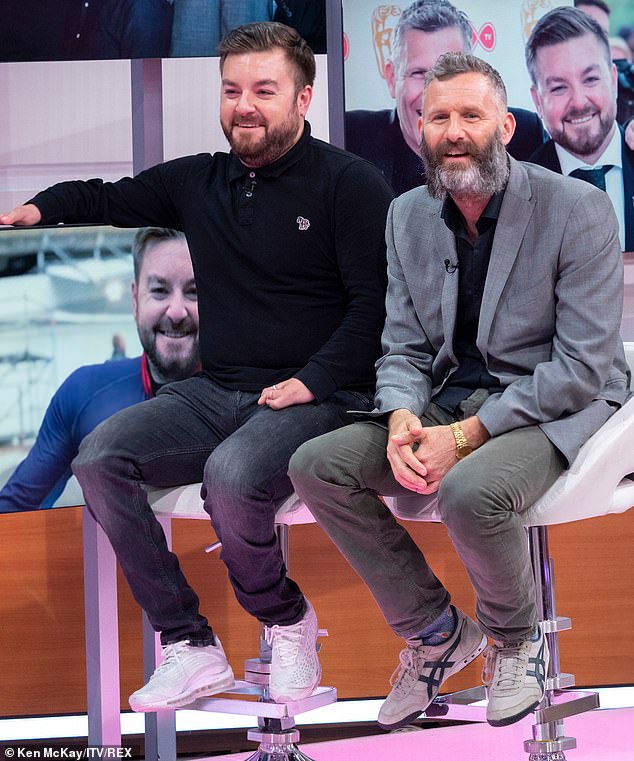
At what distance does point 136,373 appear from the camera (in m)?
2.68

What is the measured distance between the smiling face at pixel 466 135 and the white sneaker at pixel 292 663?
96cm

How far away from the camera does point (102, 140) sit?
342 cm

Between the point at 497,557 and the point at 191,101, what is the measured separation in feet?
6.35

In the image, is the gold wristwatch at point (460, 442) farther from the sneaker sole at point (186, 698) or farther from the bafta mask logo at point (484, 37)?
the bafta mask logo at point (484, 37)

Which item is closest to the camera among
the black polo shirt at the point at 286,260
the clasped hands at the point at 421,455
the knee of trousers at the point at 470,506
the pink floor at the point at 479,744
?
the knee of trousers at the point at 470,506

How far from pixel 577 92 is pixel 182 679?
6.59 feet

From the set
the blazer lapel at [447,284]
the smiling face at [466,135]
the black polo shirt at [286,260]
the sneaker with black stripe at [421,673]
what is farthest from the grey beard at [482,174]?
the sneaker with black stripe at [421,673]

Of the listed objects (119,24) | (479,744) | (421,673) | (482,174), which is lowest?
(479,744)

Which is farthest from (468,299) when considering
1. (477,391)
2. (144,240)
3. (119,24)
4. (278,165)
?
(119,24)

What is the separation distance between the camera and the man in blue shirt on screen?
8.49 ft

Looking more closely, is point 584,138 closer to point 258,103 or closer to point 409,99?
point 409,99

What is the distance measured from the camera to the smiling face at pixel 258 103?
257 centimetres

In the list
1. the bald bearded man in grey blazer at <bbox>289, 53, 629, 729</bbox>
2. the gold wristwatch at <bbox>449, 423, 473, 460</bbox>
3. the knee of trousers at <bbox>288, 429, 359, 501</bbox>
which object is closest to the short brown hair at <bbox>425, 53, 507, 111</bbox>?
the bald bearded man in grey blazer at <bbox>289, 53, 629, 729</bbox>

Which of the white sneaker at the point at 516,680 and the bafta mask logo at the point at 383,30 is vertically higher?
the bafta mask logo at the point at 383,30
